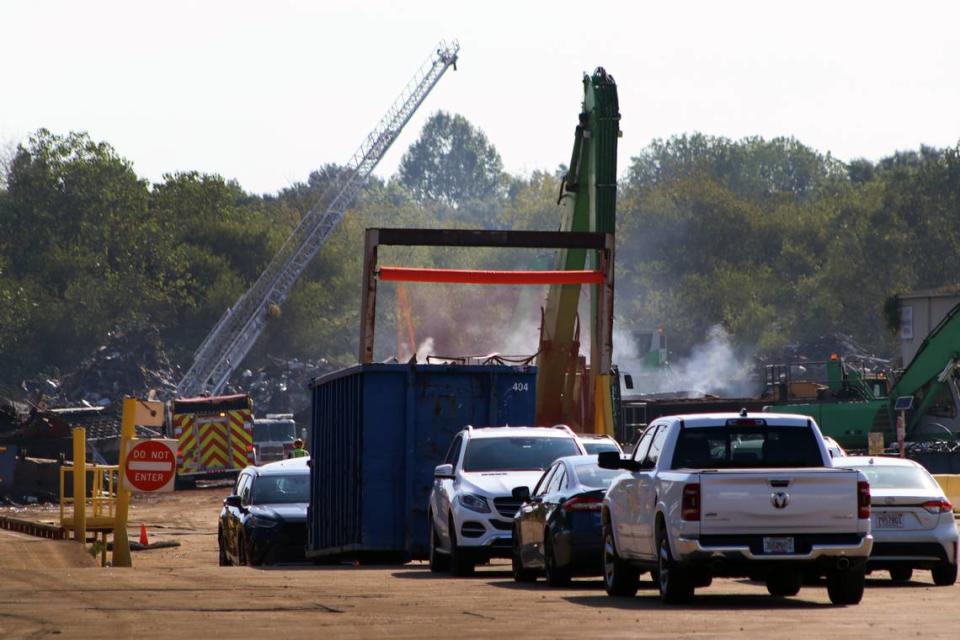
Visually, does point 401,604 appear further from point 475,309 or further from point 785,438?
point 475,309

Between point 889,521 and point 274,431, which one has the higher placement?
point 274,431

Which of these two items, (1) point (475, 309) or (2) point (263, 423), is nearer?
(2) point (263, 423)

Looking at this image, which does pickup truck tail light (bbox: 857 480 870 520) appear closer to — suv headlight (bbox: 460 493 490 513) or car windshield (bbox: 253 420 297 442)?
suv headlight (bbox: 460 493 490 513)

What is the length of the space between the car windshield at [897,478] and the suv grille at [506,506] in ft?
13.0

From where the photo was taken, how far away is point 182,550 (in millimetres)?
34156

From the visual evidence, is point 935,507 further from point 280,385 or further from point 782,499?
point 280,385

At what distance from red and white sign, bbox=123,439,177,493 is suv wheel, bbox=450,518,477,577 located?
534cm

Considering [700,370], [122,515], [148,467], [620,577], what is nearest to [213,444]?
[122,515]

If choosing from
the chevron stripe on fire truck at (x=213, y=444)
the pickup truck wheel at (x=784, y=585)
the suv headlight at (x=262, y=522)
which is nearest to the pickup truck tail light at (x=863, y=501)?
the pickup truck wheel at (x=784, y=585)

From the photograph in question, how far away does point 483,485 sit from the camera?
878 inches

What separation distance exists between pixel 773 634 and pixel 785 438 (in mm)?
3466

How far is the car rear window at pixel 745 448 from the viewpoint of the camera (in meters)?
16.5

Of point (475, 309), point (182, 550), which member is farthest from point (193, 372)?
point (182, 550)

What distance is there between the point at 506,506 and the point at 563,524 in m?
2.68
